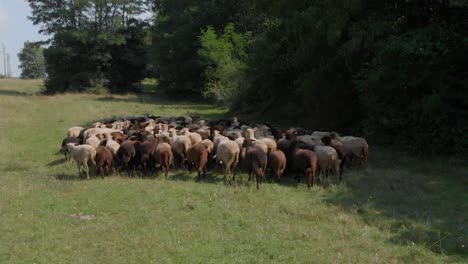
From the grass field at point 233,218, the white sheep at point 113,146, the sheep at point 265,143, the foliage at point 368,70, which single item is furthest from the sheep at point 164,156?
the foliage at point 368,70

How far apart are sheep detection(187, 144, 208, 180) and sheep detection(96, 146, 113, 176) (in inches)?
77.4

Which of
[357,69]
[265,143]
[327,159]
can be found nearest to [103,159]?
[265,143]

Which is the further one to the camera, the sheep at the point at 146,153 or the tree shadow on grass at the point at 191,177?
the sheep at the point at 146,153

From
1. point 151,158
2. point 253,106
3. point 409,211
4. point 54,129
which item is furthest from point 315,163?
point 253,106

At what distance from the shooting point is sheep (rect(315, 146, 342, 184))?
1193cm

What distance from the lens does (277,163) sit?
11.8 m

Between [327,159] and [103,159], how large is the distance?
538 cm

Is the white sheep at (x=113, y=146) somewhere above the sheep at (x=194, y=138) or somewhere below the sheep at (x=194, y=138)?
below

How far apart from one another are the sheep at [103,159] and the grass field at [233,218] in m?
0.37

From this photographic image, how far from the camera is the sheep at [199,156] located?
1215cm

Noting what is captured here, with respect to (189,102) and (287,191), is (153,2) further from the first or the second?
(287,191)

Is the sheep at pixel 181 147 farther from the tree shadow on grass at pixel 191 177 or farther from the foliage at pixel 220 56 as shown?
the foliage at pixel 220 56

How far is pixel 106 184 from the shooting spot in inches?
439

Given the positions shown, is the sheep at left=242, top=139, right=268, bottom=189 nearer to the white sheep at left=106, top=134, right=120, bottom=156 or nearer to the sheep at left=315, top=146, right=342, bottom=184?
the sheep at left=315, top=146, right=342, bottom=184
